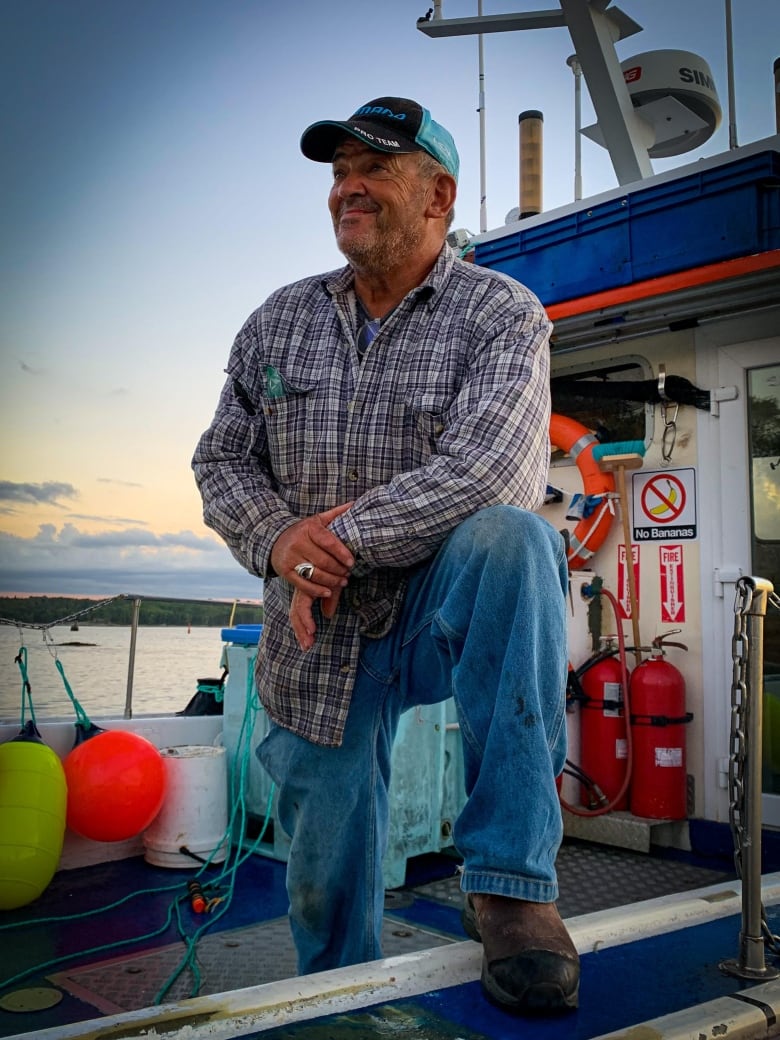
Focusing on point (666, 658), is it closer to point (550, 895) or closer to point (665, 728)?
point (665, 728)

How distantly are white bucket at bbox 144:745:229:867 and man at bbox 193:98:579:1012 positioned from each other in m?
2.26

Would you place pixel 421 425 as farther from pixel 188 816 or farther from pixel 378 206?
pixel 188 816

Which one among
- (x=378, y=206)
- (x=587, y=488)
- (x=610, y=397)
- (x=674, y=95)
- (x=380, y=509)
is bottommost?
(x=380, y=509)

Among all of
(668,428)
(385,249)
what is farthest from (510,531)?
(668,428)

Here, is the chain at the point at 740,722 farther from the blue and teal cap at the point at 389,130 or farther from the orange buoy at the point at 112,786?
the orange buoy at the point at 112,786

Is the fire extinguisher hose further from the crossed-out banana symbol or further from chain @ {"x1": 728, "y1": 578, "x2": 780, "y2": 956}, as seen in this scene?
chain @ {"x1": 728, "y1": 578, "x2": 780, "y2": 956}

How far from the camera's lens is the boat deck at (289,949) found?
151 cm

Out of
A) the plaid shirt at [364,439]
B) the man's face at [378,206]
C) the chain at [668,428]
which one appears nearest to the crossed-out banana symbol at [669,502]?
the chain at [668,428]

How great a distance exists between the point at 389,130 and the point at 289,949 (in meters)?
2.87

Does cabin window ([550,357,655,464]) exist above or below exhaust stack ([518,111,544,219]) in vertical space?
below

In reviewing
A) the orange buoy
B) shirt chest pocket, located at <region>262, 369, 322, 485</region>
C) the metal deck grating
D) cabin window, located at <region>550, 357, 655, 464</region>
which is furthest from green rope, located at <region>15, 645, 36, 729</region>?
cabin window, located at <region>550, 357, 655, 464</region>

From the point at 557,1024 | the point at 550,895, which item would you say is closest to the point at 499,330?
the point at 550,895

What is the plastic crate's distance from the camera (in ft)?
14.0

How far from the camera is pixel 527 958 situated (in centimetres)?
150
